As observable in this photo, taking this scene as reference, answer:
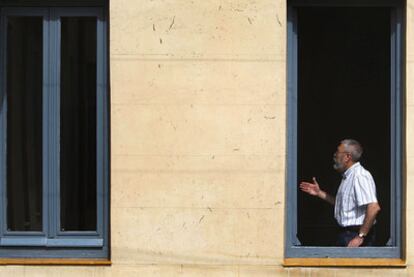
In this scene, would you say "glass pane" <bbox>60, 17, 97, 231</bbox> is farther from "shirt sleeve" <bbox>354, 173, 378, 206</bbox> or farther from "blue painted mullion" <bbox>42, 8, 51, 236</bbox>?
"shirt sleeve" <bbox>354, 173, 378, 206</bbox>

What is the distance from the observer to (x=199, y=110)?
1080 centimetres

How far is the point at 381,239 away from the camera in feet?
36.2

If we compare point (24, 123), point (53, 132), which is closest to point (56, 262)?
point (53, 132)

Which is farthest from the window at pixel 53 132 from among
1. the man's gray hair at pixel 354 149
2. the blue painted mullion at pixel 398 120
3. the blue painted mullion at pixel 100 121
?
the blue painted mullion at pixel 398 120

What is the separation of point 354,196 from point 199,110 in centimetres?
157

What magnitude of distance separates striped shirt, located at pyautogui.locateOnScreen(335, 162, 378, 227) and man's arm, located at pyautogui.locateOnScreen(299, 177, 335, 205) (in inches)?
2.9

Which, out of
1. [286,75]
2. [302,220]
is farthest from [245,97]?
[302,220]

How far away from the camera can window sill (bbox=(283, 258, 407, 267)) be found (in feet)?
35.6

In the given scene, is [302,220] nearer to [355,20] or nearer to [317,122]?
[317,122]

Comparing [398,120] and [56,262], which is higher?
[398,120]

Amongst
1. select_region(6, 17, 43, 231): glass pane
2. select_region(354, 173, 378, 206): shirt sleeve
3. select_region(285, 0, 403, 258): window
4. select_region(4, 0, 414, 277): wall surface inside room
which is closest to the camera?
select_region(4, 0, 414, 277): wall surface inside room

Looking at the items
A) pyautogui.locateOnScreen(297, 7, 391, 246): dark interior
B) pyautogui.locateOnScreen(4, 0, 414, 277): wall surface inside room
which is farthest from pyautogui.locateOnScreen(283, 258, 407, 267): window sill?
pyautogui.locateOnScreen(4, 0, 414, 277): wall surface inside room

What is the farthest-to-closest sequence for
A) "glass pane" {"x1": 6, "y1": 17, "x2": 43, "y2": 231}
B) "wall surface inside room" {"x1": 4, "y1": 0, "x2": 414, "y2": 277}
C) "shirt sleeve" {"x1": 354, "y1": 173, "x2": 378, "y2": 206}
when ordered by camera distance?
"glass pane" {"x1": 6, "y1": 17, "x2": 43, "y2": 231} < "shirt sleeve" {"x1": 354, "y1": 173, "x2": 378, "y2": 206} < "wall surface inside room" {"x1": 4, "y1": 0, "x2": 414, "y2": 277}

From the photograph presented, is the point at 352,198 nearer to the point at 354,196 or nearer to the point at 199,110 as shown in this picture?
the point at 354,196
